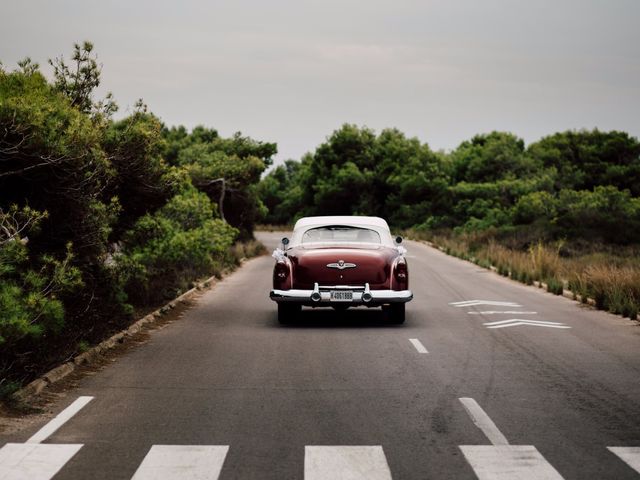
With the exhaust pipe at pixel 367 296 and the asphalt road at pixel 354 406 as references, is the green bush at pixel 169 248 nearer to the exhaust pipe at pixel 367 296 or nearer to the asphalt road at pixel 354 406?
the asphalt road at pixel 354 406

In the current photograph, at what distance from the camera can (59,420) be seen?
28.5 ft

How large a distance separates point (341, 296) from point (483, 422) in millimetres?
7414

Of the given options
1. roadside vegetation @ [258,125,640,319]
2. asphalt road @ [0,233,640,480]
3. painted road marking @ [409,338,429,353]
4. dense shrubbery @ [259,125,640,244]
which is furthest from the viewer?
dense shrubbery @ [259,125,640,244]

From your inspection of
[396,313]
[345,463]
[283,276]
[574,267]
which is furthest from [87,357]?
[574,267]

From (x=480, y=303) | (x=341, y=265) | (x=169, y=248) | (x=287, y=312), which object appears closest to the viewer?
(x=341, y=265)

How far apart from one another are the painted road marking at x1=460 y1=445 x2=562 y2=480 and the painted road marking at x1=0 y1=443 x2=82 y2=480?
3.05m

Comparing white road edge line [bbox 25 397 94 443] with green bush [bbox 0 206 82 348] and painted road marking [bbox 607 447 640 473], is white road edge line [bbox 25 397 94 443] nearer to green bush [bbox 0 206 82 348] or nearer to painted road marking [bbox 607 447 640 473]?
green bush [bbox 0 206 82 348]

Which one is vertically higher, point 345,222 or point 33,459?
point 345,222

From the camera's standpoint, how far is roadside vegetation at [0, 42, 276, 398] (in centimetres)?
1052

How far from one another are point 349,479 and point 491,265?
30.9 meters

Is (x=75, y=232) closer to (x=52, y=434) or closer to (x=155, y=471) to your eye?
(x=52, y=434)

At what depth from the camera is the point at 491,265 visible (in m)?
36.9

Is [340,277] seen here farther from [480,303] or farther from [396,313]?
[480,303]

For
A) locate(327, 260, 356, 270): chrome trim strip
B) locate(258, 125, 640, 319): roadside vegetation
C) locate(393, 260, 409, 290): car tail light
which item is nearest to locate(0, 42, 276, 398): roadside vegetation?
locate(327, 260, 356, 270): chrome trim strip
